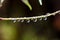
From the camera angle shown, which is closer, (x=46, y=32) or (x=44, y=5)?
(x=44, y=5)

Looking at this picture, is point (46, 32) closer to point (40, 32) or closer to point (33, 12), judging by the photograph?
point (40, 32)

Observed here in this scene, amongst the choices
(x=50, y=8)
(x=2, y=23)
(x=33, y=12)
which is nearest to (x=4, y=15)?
(x=2, y=23)

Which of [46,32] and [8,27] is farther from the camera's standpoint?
[46,32]

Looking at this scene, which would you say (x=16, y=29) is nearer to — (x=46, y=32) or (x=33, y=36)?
(x=33, y=36)

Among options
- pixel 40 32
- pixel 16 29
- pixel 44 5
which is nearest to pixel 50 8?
pixel 44 5

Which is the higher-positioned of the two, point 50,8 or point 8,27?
point 50,8

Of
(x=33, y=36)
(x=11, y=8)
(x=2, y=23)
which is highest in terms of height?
(x=11, y=8)

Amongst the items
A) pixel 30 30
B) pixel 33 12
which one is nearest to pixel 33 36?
pixel 30 30

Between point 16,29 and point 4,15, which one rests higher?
point 4,15

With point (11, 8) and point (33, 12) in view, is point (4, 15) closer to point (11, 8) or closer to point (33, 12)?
point (11, 8)
